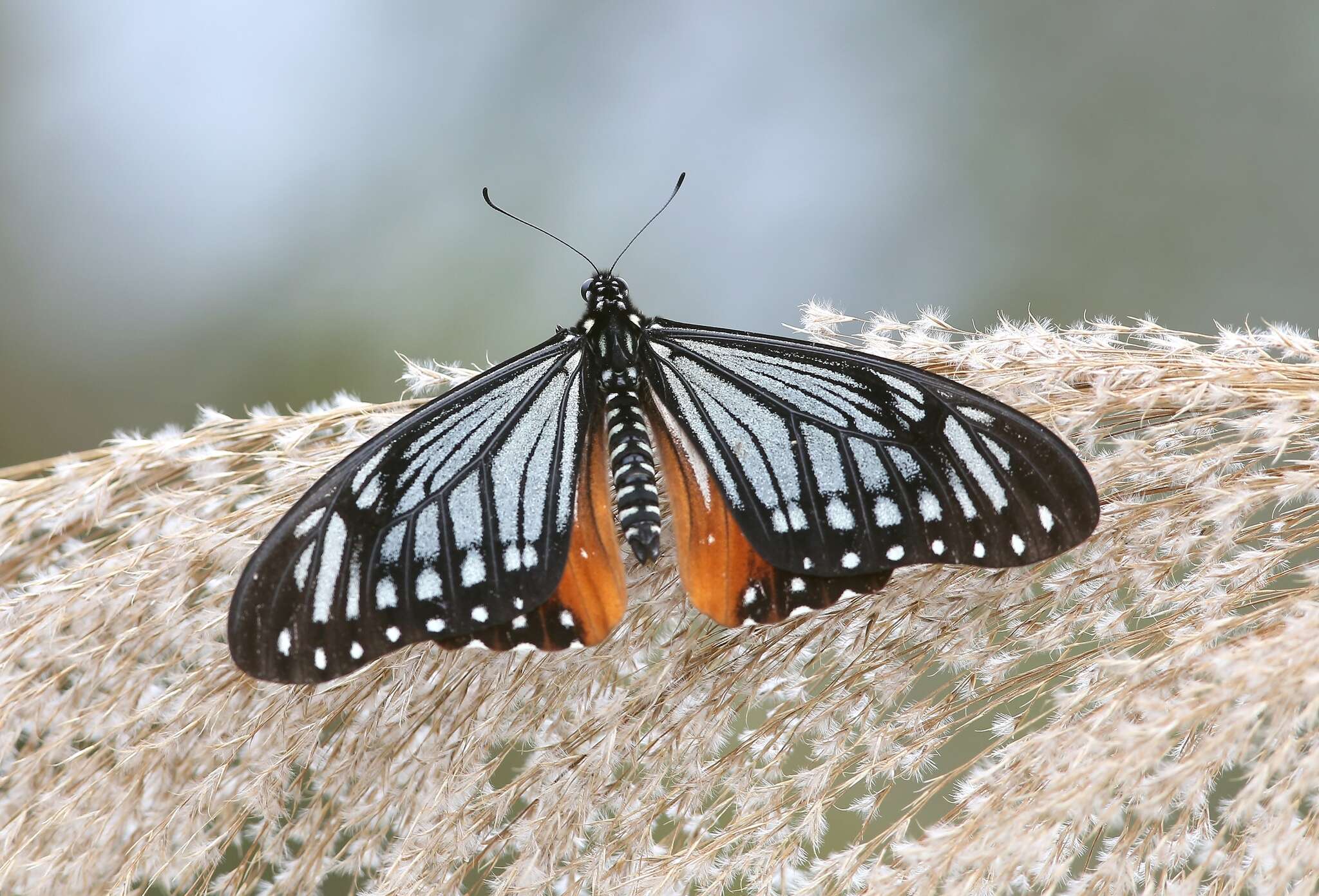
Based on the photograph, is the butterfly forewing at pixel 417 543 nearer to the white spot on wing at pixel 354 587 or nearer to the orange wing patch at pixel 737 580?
the white spot on wing at pixel 354 587

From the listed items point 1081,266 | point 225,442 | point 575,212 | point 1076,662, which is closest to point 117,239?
point 575,212

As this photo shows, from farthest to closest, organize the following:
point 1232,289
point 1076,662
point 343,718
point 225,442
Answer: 1. point 1232,289
2. point 225,442
3. point 343,718
4. point 1076,662

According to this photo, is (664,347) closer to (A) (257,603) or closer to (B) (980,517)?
(B) (980,517)

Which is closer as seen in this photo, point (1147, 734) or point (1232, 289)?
point (1147, 734)

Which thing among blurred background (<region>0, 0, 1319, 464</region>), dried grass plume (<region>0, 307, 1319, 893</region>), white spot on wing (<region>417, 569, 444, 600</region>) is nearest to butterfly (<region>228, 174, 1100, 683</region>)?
white spot on wing (<region>417, 569, 444, 600</region>)

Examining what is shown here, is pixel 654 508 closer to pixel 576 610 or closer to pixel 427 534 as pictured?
pixel 576 610

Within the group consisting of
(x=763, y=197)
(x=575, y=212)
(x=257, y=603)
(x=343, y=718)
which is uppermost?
(x=575, y=212)

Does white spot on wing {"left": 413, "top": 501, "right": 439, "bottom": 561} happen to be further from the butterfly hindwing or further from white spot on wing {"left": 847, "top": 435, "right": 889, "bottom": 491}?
white spot on wing {"left": 847, "top": 435, "right": 889, "bottom": 491}

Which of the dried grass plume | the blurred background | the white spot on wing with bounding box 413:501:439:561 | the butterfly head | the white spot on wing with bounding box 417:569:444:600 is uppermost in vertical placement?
the blurred background

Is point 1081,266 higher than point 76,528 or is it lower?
higher
